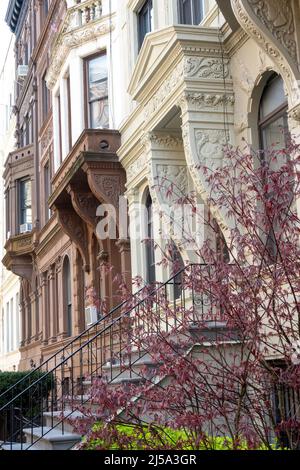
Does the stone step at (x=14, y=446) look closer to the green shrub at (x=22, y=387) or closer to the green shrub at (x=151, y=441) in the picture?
the green shrub at (x=22, y=387)

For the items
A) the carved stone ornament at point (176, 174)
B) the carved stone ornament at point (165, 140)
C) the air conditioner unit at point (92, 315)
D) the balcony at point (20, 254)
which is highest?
the balcony at point (20, 254)

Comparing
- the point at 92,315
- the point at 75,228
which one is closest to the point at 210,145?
the point at 92,315

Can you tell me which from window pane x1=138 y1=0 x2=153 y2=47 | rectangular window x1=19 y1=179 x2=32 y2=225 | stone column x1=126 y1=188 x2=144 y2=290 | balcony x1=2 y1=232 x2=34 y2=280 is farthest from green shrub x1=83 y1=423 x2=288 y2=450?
rectangular window x1=19 y1=179 x2=32 y2=225

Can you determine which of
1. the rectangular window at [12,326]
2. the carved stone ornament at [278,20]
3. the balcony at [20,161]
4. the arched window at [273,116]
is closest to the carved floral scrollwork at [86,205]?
the arched window at [273,116]

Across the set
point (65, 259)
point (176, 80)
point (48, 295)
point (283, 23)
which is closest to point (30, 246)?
point (48, 295)

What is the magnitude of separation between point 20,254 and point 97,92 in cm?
1078

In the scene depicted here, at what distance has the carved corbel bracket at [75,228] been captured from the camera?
19.6m

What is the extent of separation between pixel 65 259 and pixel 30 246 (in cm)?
531

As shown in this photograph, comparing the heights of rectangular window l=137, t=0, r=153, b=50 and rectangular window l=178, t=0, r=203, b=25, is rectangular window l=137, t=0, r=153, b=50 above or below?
above

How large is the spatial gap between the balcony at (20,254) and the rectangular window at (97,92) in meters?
9.49

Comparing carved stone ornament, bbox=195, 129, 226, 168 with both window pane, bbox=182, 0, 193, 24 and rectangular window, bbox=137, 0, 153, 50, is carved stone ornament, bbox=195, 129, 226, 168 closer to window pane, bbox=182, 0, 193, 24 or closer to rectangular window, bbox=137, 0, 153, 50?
window pane, bbox=182, 0, 193, 24

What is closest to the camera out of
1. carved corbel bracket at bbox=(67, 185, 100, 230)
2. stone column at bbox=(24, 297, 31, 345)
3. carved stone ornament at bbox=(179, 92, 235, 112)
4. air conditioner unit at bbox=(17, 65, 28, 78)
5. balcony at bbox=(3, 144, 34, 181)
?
carved stone ornament at bbox=(179, 92, 235, 112)

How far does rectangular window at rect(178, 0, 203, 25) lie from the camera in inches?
537

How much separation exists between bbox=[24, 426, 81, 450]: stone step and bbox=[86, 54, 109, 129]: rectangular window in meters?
9.25
